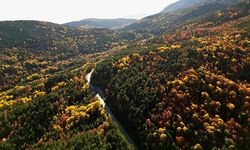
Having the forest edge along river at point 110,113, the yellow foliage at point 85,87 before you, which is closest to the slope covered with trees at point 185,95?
the forest edge along river at point 110,113

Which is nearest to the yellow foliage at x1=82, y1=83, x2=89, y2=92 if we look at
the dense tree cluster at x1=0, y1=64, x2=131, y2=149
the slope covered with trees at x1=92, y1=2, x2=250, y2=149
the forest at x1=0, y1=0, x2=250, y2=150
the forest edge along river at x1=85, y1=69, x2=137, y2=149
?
the dense tree cluster at x1=0, y1=64, x2=131, y2=149

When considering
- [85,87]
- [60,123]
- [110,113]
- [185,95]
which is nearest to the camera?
[185,95]

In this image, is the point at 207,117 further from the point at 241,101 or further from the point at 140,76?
the point at 140,76

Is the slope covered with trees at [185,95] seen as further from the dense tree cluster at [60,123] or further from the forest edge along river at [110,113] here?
the dense tree cluster at [60,123]

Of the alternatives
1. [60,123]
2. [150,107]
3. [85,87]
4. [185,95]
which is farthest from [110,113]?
[185,95]

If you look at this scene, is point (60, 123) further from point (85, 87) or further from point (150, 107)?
point (150, 107)

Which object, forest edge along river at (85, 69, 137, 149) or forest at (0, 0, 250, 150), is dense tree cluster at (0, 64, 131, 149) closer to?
forest at (0, 0, 250, 150)

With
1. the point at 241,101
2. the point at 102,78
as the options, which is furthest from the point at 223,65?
the point at 102,78

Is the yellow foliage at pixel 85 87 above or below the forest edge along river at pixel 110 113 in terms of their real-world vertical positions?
above

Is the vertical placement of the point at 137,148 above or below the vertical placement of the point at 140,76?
below
